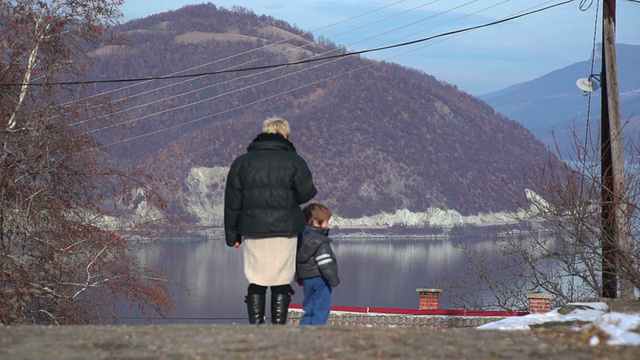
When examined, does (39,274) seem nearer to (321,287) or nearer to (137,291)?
(137,291)

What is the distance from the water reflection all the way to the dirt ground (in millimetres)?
40937

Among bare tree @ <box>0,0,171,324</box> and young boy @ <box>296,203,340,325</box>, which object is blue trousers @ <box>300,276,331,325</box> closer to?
young boy @ <box>296,203,340,325</box>

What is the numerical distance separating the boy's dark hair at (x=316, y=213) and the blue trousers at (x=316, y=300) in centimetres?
47

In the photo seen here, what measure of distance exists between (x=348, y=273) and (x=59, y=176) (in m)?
81.4

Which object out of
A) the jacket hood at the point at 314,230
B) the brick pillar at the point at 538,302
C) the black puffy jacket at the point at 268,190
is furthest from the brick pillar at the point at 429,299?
the black puffy jacket at the point at 268,190

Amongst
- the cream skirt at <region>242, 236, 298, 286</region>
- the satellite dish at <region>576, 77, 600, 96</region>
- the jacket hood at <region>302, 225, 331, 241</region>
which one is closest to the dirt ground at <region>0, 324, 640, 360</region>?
the cream skirt at <region>242, 236, 298, 286</region>

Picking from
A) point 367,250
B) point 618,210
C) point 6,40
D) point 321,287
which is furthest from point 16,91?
point 367,250

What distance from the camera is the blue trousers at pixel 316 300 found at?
757cm

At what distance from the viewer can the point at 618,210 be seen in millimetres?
15500

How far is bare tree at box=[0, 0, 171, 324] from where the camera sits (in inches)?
797

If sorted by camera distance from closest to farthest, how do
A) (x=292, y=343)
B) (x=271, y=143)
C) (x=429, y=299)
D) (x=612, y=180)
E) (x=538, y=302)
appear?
(x=292, y=343), (x=271, y=143), (x=612, y=180), (x=538, y=302), (x=429, y=299)

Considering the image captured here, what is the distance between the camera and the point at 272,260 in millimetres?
7352

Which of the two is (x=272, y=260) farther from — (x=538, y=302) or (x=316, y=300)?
(x=538, y=302)

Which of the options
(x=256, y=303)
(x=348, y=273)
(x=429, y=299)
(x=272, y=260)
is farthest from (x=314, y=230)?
(x=348, y=273)
